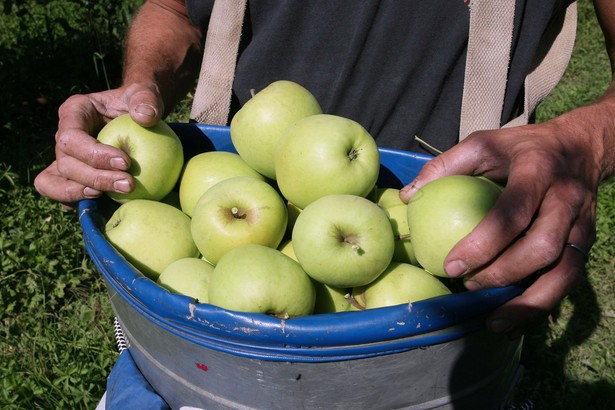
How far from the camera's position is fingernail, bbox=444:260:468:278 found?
113cm

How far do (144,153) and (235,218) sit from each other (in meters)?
0.35

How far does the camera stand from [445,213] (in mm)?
1228

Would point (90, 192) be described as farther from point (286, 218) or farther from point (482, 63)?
point (482, 63)

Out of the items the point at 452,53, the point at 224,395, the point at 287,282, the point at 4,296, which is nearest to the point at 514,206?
the point at 287,282

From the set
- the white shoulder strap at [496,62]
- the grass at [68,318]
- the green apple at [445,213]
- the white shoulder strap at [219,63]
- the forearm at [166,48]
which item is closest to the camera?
the green apple at [445,213]

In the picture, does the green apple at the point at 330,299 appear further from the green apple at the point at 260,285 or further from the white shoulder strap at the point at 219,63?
the white shoulder strap at the point at 219,63

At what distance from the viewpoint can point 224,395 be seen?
1.15m

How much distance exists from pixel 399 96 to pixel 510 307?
1099 mm

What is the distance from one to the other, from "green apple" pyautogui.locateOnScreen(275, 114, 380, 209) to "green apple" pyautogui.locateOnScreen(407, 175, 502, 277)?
0.55 ft

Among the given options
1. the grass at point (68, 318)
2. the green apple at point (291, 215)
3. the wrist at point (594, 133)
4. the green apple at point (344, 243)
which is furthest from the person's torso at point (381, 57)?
the grass at point (68, 318)

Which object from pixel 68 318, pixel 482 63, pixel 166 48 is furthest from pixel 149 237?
pixel 68 318

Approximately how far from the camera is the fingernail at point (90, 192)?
150 cm

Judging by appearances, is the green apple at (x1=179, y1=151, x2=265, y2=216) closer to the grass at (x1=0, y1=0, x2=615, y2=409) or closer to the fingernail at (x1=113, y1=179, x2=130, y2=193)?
the fingernail at (x1=113, y1=179, x2=130, y2=193)

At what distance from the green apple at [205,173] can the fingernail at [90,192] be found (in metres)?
0.22
